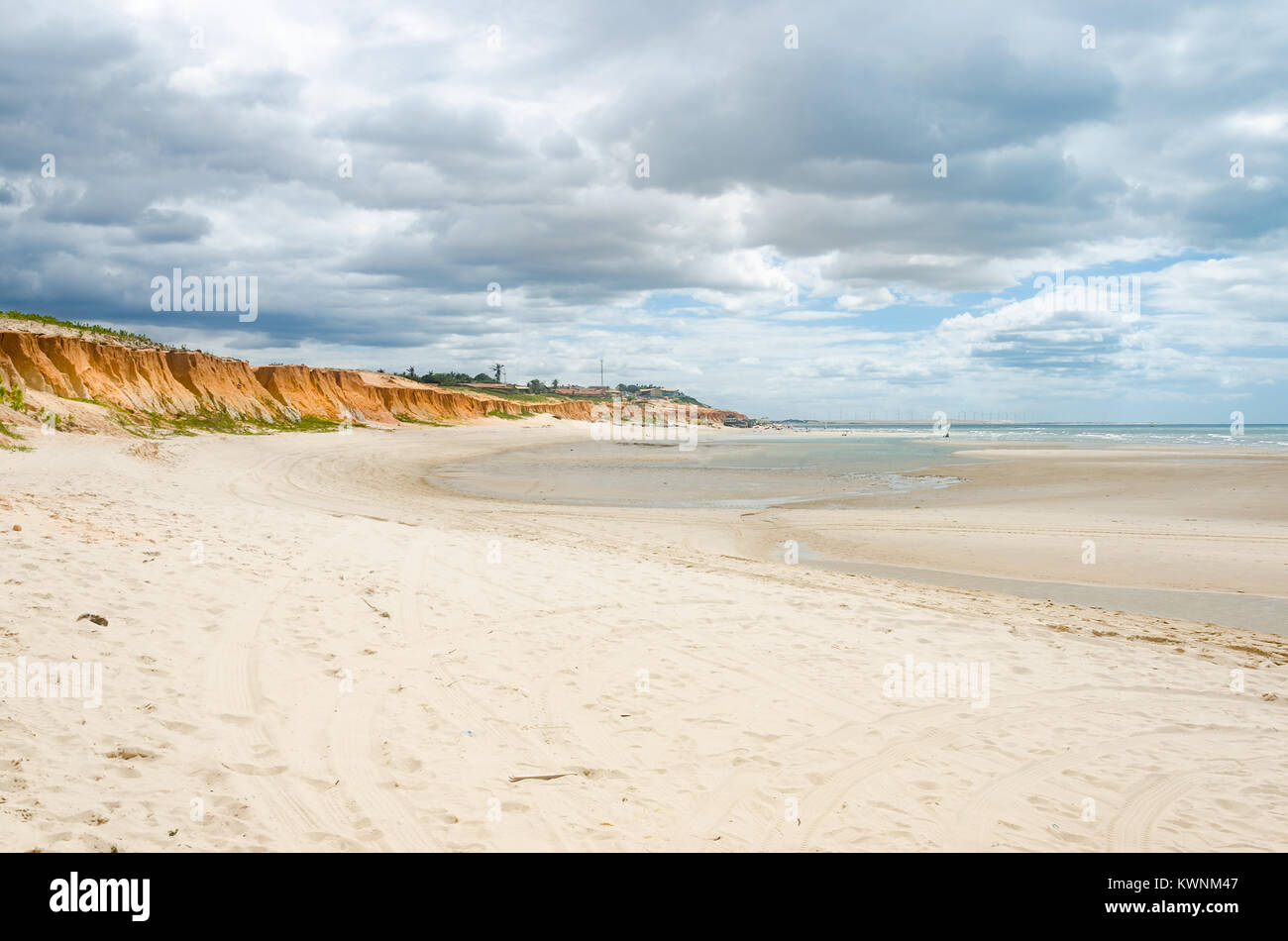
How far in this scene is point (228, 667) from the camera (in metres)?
5.64

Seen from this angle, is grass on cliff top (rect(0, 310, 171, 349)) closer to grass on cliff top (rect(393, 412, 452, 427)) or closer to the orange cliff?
the orange cliff

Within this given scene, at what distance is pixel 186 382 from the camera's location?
4262 centimetres

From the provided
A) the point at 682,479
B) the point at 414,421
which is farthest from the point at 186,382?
the point at 682,479

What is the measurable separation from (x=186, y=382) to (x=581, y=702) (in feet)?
153

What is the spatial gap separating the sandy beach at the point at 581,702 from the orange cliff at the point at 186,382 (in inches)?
1067

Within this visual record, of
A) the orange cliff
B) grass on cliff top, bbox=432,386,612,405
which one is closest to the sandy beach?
the orange cliff

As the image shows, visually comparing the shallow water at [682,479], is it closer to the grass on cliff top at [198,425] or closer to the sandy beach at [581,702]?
the sandy beach at [581,702]

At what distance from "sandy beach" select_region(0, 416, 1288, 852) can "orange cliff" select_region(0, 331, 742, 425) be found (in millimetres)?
27114

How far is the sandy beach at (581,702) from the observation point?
4.12 meters

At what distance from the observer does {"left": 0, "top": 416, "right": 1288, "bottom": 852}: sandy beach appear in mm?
4125

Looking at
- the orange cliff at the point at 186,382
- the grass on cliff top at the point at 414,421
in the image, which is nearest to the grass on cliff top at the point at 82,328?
the orange cliff at the point at 186,382

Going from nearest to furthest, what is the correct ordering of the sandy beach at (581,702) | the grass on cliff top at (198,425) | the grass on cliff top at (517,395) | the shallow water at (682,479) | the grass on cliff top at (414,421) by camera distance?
the sandy beach at (581,702), the shallow water at (682,479), the grass on cliff top at (198,425), the grass on cliff top at (414,421), the grass on cliff top at (517,395)
